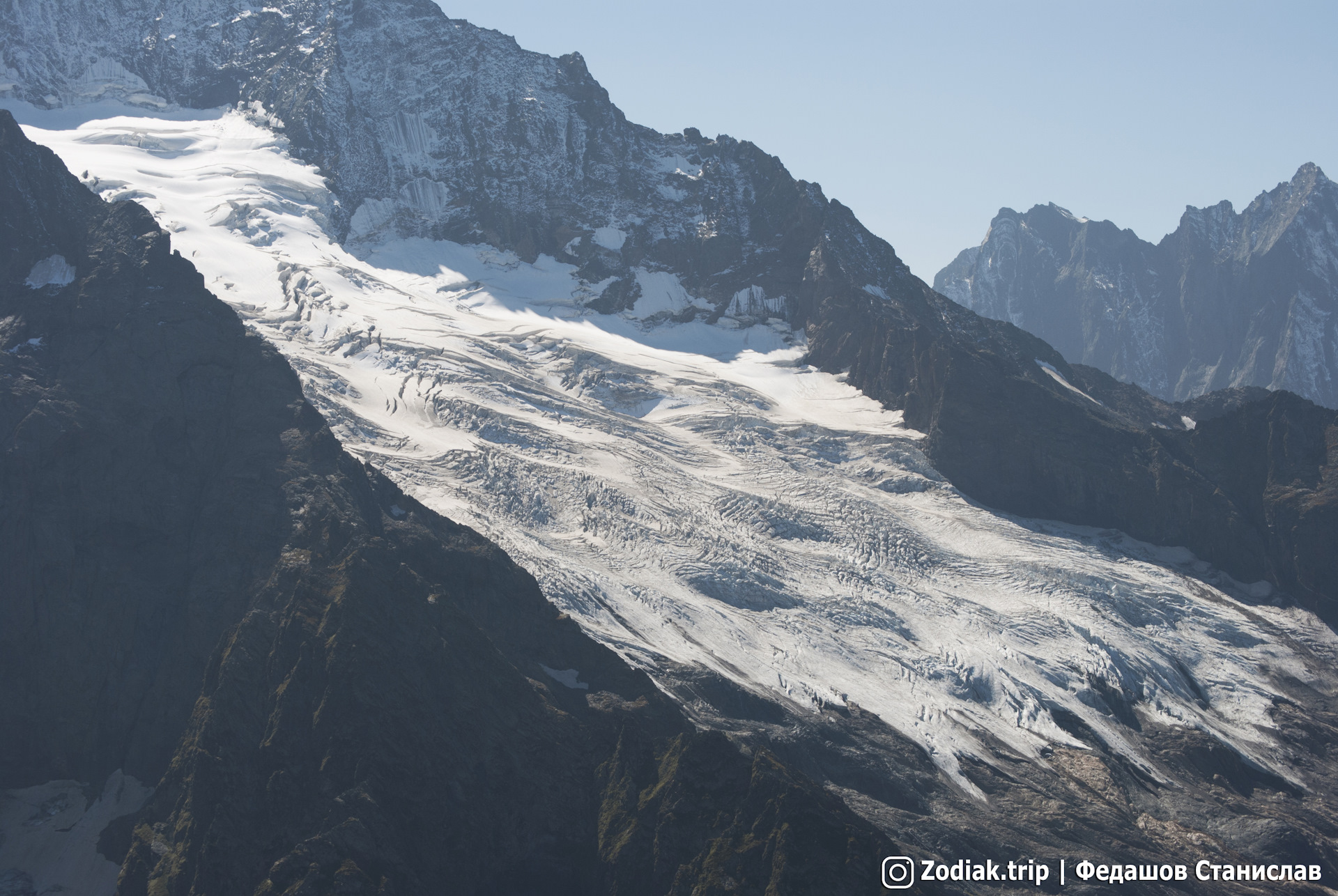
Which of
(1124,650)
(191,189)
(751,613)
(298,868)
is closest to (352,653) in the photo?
(298,868)

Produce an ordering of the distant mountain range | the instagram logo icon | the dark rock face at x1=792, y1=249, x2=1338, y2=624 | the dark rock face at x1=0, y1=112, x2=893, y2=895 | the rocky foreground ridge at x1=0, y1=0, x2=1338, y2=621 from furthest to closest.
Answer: the rocky foreground ridge at x1=0, y1=0, x2=1338, y2=621 → the dark rock face at x1=792, y1=249, x2=1338, y2=624 → the distant mountain range → the instagram logo icon → the dark rock face at x1=0, y1=112, x2=893, y2=895

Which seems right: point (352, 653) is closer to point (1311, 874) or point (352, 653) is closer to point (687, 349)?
point (1311, 874)

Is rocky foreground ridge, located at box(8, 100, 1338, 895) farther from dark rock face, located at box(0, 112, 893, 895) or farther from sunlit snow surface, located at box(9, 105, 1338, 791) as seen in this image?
sunlit snow surface, located at box(9, 105, 1338, 791)

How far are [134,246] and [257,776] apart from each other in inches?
2029

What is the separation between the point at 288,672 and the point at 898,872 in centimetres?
3143

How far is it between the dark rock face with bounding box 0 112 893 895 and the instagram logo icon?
99 centimetres

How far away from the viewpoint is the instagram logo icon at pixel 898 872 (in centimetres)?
6391

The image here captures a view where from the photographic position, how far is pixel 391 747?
65438 millimetres

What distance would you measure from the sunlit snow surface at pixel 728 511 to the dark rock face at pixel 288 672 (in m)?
17.3

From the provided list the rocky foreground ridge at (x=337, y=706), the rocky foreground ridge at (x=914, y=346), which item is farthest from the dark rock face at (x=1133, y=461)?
the rocky foreground ridge at (x=337, y=706)

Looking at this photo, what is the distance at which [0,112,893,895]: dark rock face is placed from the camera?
63.4m

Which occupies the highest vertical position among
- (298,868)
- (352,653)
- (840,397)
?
(840,397)

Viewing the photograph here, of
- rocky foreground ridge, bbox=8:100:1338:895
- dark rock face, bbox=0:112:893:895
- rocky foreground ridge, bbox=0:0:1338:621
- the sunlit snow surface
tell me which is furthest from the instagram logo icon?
rocky foreground ridge, bbox=0:0:1338:621

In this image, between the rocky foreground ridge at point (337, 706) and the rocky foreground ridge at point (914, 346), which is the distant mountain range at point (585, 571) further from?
the rocky foreground ridge at point (914, 346)
